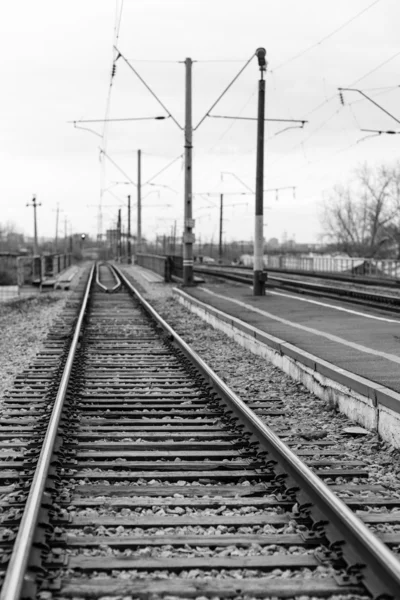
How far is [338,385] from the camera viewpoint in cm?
778

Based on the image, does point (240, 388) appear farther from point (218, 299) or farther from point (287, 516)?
point (218, 299)

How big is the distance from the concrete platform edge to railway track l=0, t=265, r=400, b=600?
677 millimetres

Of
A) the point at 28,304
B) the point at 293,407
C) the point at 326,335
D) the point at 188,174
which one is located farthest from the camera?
the point at 188,174

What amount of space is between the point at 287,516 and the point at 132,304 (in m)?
18.1

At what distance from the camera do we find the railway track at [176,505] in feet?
12.1

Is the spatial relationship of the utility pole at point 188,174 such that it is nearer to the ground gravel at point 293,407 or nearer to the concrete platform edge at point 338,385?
the ground gravel at point 293,407

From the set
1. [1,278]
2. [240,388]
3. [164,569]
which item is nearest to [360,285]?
[240,388]

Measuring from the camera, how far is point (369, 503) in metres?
4.83

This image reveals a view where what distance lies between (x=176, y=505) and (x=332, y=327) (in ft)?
29.7

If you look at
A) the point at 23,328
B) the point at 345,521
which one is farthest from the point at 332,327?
the point at 345,521

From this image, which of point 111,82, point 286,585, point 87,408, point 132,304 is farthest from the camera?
point 111,82

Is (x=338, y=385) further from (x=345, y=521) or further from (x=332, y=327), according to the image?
(x=332, y=327)

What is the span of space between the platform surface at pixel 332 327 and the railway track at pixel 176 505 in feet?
5.35

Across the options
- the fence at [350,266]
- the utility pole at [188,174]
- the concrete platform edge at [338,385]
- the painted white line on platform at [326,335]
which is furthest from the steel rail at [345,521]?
the fence at [350,266]
